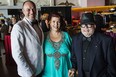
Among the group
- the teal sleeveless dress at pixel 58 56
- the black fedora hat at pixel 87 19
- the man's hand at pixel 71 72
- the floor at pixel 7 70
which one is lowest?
the floor at pixel 7 70

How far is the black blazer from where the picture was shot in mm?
2088

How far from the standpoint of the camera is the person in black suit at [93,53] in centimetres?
209

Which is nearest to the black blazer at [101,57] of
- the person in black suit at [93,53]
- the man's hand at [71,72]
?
the person in black suit at [93,53]

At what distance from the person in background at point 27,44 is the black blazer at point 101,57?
442 millimetres

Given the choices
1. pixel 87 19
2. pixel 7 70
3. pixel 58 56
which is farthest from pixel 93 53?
pixel 7 70

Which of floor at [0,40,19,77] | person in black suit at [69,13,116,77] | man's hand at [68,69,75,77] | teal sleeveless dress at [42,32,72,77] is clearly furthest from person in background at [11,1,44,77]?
floor at [0,40,19,77]

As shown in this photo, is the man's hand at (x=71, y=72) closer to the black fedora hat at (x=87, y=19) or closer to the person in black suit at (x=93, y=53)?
the person in black suit at (x=93, y=53)

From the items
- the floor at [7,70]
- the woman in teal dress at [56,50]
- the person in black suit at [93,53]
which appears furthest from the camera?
the floor at [7,70]

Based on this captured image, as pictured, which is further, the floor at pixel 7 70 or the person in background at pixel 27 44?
the floor at pixel 7 70

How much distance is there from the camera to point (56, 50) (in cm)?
241

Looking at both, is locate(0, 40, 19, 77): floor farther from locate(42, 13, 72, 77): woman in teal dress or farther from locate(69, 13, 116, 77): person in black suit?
locate(69, 13, 116, 77): person in black suit

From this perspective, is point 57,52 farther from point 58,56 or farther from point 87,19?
point 87,19

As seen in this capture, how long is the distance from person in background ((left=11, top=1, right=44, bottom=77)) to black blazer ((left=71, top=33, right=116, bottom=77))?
1.45ft

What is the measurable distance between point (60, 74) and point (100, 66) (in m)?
0.53
